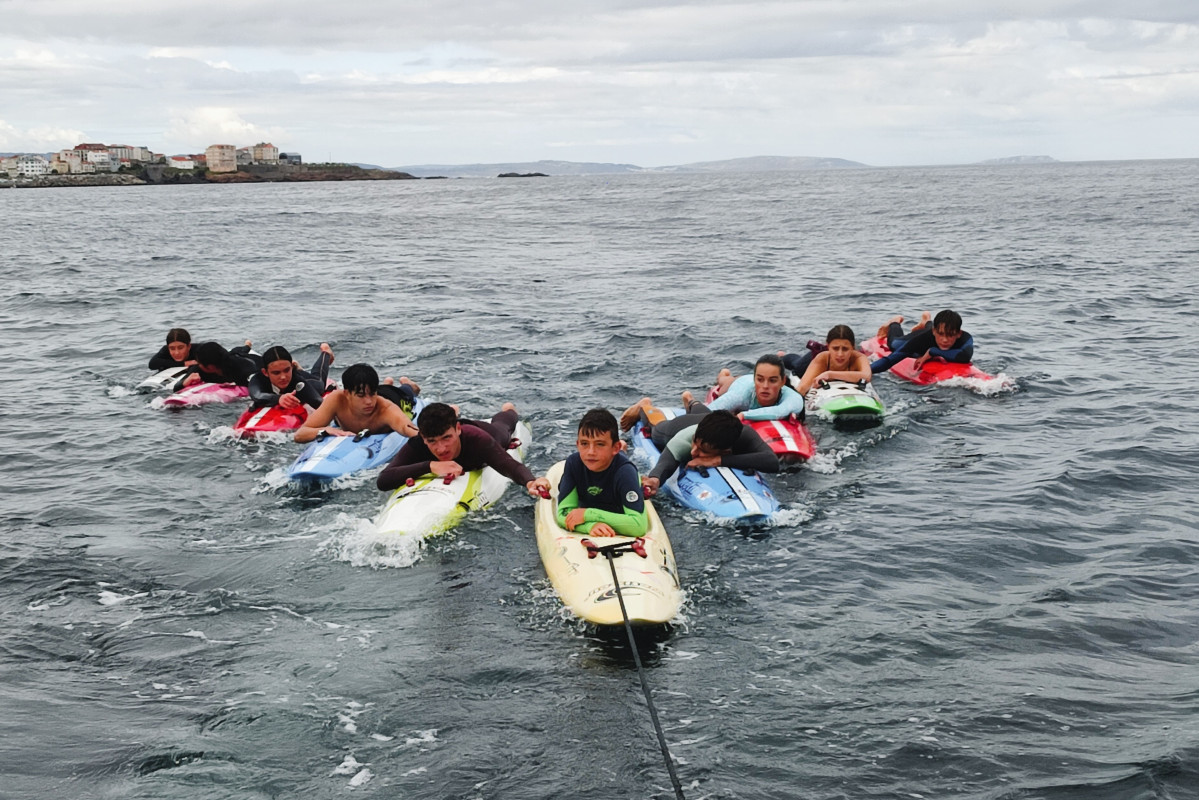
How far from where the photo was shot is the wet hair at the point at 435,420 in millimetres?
10648

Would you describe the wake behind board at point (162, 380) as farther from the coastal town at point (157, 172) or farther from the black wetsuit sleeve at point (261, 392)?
the coastal town at point (157, 172)

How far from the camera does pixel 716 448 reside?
36.9 feet

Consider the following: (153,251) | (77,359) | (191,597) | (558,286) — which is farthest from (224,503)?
(153,251)

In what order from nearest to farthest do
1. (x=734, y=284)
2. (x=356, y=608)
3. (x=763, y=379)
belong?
(x=356, y=608) → (x=763, y=379) → (x=734, y=284)

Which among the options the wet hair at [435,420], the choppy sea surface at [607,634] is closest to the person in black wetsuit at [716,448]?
the choppy sea surface at [607,634]

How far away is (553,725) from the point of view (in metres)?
7.25

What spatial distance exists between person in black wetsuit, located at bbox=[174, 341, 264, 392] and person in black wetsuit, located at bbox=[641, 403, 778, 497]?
8.18m

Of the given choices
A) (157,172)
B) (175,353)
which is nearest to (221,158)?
(157,172)

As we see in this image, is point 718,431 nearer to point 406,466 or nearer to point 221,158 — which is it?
point 406,466

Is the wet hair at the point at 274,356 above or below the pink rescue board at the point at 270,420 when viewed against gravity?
above

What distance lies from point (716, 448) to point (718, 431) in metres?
0.23

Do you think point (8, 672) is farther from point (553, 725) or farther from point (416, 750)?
point (553, 725)

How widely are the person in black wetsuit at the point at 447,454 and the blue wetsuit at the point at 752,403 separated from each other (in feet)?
11.1

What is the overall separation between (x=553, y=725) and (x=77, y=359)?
17748 mm
